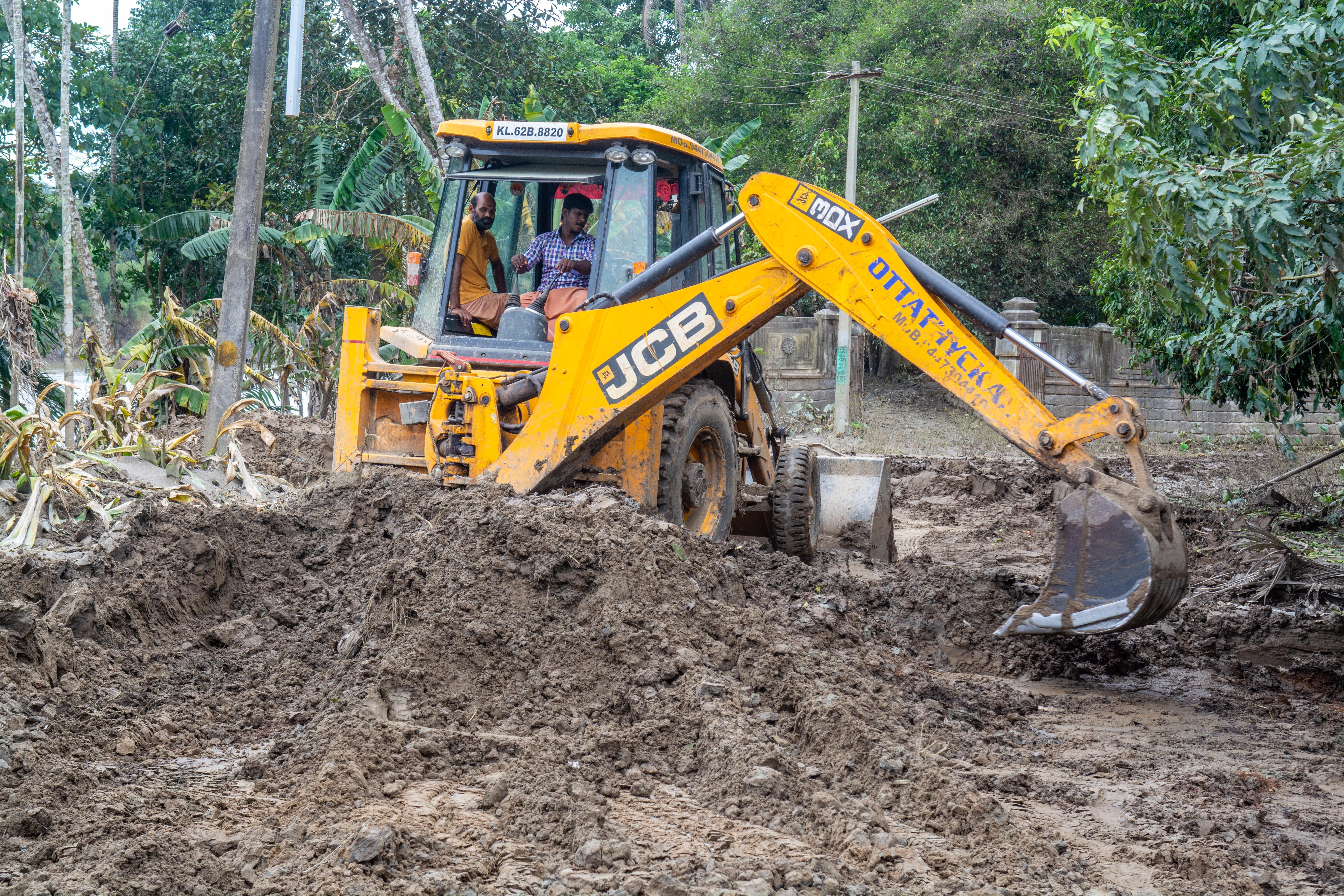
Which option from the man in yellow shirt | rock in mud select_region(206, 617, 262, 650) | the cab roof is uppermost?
the cab roof

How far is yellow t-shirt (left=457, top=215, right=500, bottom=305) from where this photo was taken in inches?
278

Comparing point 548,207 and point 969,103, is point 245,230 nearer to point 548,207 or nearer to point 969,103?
point 548,207

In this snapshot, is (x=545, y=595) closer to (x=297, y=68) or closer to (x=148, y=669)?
(x=148, y=669)

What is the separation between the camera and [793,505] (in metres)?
7.66

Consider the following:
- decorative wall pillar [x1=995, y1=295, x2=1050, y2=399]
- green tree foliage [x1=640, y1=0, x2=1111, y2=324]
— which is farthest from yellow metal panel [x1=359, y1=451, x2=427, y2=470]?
green tree foliage [x1=640, y1=0, x2=1111, y2=324]

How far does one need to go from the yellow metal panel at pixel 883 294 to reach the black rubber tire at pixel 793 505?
6.37ft

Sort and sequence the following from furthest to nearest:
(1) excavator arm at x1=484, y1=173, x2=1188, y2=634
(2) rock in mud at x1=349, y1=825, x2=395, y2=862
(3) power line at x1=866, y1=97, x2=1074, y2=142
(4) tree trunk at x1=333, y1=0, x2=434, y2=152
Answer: (3) power line at x1=866, y1=97, x2=1074, y2=142 < (4) tree trunk at x1=333, y1=0, x2=434, y2=152 < (1) excavator arm at x1=484, y1=173, x2=1188, y2=634 < (2) rock in mud at x1=349, y1=825, x2=395, y2=862

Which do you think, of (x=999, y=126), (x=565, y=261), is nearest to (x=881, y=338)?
(x=565, y=261)

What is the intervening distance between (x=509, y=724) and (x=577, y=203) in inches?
139

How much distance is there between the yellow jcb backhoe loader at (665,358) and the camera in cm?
531

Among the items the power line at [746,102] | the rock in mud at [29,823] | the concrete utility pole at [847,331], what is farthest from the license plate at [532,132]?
the power line at [746,102]

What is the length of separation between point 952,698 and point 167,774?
328 centimetres

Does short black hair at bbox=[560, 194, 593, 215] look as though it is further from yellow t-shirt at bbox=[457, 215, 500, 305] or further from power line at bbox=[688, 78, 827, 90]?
power line at bbox=[688, 78, 827, 90]

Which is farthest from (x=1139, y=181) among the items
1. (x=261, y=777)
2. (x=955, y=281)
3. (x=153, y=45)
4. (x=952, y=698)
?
(x=153, y=45)
